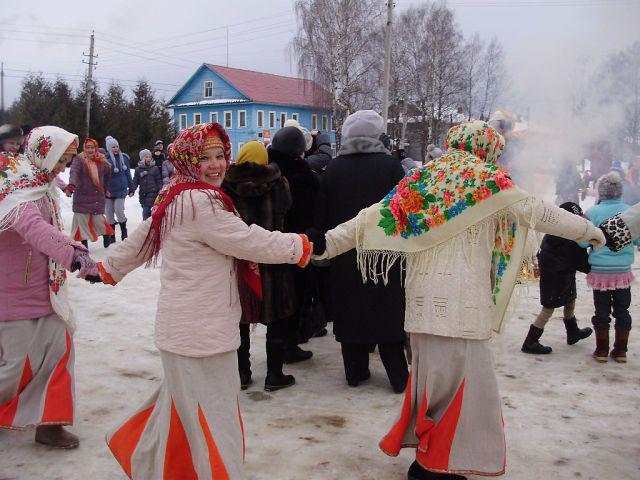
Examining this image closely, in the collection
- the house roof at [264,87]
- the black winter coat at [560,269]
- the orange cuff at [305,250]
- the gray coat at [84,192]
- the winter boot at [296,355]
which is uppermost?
the house roof at [264,87]

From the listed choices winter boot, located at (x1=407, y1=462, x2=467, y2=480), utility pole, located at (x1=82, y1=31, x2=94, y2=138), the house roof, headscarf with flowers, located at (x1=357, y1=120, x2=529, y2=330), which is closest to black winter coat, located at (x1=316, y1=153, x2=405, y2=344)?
headscarf with flowers, located at (x1=357, y1=120, x2=529, y2=330)

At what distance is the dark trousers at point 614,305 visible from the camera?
17.0ft

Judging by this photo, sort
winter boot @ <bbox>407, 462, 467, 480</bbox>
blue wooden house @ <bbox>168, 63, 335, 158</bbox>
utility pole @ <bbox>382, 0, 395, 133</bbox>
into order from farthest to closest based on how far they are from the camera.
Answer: blue wooden house @ <bbox>168, 63, 335, 158</bbox>
utility pole @ <bbox>382, 0, 395, 133</bbox>
winter boot @ <bbox>407, 462, 467, 480</bbox>

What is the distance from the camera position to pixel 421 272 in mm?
3178

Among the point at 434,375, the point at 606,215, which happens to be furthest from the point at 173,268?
the point at 606,215

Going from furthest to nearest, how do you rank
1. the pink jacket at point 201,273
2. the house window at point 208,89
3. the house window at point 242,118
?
the house window at point 208,89
the house window at point 242,118
the pink jacket at point 201,273

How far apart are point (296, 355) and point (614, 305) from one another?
2.69 meters

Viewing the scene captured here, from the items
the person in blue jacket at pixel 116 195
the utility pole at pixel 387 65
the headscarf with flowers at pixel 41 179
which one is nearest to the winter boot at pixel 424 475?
the headscarf with flowers at pixel 41 179

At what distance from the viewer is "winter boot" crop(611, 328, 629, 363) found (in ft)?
17.0

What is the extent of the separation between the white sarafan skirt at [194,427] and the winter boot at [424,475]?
2.99 feet

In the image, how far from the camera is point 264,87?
4791 cm

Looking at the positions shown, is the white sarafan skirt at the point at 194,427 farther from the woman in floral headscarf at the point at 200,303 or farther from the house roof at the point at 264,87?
the house roof at the point at 264,87

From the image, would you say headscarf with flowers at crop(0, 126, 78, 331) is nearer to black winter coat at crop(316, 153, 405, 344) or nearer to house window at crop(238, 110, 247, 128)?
black winter coat at crop(316, 153, 405, 344)

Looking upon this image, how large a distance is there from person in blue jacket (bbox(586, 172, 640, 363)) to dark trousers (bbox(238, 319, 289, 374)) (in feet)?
8.66
